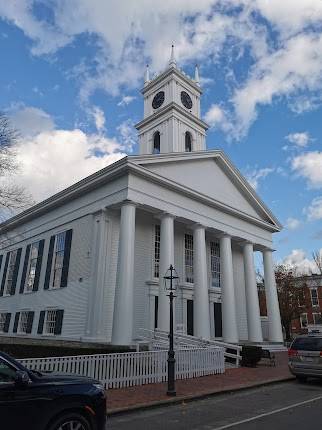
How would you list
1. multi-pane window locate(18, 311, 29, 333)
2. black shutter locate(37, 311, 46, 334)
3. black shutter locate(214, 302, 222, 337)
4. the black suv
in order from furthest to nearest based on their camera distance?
black shutter locate(214, 302, 222, 337) → multi-pane window locate(18, 311, 29, 333) → black shutter locate(37, 311, 46, 334) → the black suv

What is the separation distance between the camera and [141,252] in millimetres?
24172

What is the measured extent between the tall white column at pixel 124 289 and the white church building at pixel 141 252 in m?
0.05

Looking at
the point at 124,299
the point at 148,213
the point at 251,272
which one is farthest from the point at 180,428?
the point at 251,272

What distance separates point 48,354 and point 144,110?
92.0 ft

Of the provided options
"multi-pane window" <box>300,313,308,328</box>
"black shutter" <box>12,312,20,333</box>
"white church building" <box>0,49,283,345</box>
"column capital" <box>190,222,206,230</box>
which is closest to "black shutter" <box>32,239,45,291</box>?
"white church building" <box>0,49,283,345</box>

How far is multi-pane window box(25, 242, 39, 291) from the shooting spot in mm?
27891

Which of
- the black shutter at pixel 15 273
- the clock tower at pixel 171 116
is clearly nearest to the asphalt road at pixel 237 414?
the black shutter at pixel 15 273

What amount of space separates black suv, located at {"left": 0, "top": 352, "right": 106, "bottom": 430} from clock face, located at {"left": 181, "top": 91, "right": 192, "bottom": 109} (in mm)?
34176

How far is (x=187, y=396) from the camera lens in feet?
36.6

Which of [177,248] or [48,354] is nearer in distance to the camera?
[48,354]

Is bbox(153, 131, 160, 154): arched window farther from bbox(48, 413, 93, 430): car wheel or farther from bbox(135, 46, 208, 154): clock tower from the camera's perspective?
bbox(48, 413, 93, 430): car wheel

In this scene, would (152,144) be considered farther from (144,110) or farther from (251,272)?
(251,272)

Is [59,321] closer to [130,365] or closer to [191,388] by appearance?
[130,365]

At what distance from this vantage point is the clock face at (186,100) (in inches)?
1467
